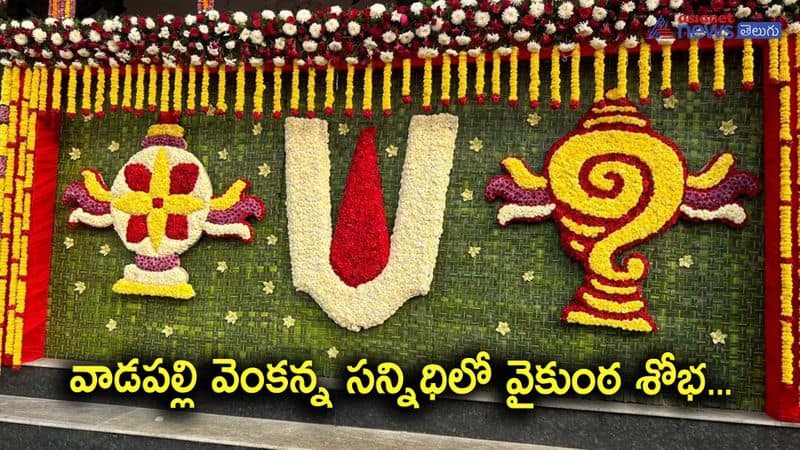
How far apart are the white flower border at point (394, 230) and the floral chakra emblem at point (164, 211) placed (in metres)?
0.31

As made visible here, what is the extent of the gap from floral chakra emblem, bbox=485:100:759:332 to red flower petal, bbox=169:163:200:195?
197 centimetres

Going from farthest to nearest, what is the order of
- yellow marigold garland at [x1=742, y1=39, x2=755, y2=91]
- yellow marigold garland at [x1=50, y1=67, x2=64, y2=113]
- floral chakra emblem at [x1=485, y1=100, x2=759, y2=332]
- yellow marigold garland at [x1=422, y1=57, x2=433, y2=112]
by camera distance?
1. yellow marigold garland at [x1=50, y1=67, x2=64, y2=113]
2. yellow marigold garland at [x1=422, y1=57, x2=433, y2=112]
3. floral chakra emblem at [x1=485, y1=100, x2=759, y2=332]
4. yellow marigold garland at [x1=742, y1=39, x2=755, y2=91]

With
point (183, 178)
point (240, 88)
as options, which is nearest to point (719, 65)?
point (240, 88)

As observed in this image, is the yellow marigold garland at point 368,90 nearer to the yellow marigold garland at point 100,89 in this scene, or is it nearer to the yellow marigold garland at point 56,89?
the yellow marigold garland at point 100,89

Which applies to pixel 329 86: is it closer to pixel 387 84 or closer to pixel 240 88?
pixel 387 84

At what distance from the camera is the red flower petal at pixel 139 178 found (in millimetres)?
3518

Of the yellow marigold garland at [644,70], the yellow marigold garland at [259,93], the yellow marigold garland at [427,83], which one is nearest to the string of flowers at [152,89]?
the yellow marigold garland at [259,93]

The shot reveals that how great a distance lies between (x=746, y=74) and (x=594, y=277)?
1.22m

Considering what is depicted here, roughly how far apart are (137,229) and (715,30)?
340cm

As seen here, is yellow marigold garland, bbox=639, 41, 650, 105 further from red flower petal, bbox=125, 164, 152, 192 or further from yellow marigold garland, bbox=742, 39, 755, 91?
red flower petal, bbox=125, 164, 152, 192

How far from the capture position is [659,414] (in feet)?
9.28

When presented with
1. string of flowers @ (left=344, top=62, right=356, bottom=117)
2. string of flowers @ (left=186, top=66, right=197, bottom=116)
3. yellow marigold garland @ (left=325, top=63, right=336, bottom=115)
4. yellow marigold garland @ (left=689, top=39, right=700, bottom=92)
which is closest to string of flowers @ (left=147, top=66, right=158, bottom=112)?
string of flowers @ (left=186, top=66, right=197, bottom=116)

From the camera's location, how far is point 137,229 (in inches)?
137

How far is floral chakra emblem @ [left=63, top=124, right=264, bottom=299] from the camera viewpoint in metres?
3.44
